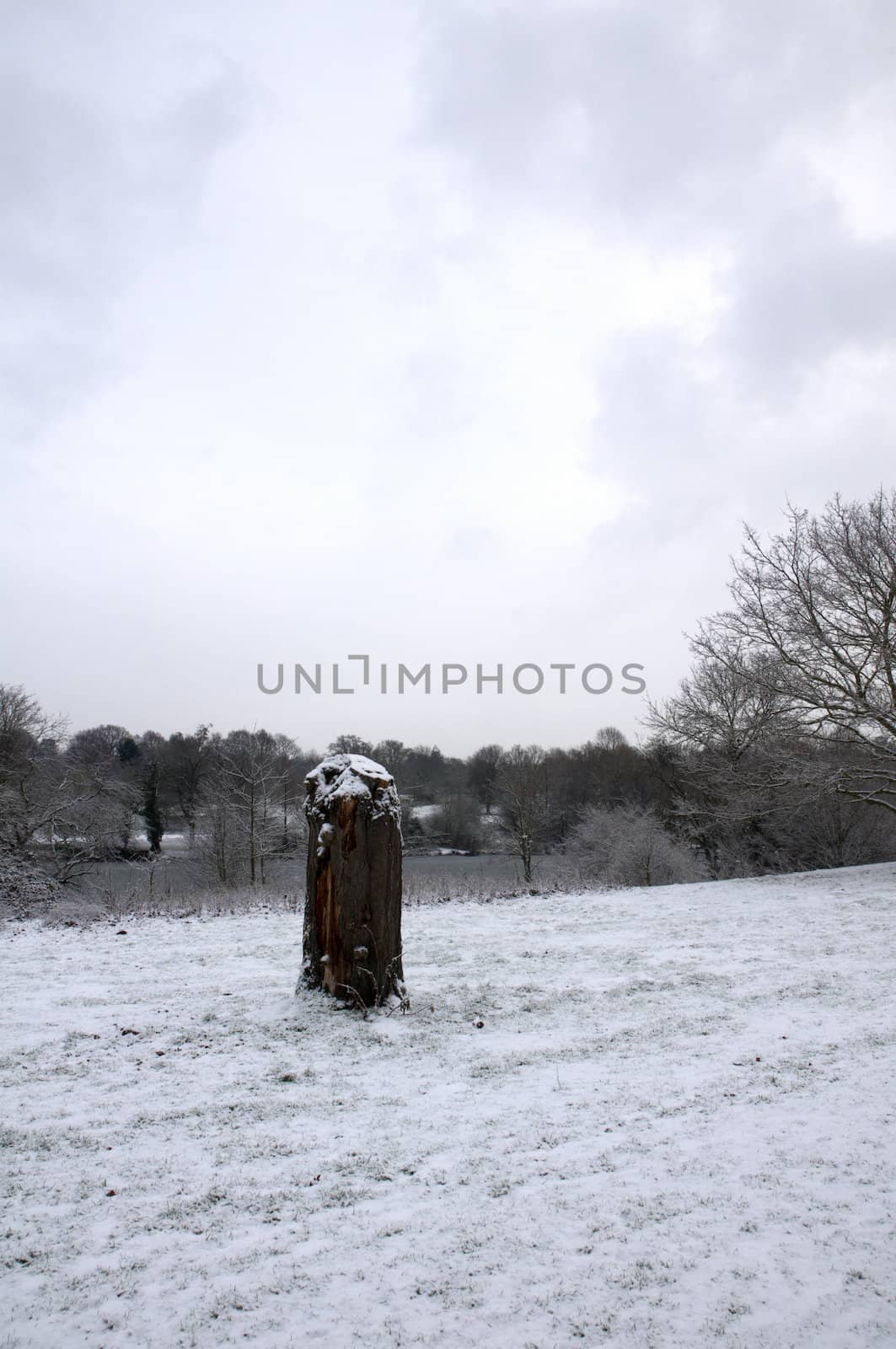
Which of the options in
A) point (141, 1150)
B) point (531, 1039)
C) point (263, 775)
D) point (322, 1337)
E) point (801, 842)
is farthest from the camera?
point (263, 775)

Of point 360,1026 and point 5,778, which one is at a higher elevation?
point 5,778

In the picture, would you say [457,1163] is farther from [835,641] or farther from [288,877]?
[288,877]

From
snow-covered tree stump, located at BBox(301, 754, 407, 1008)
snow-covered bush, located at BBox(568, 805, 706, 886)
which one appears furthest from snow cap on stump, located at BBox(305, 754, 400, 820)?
snow-covered bush, located at BBox(568, 805, 706, 886)

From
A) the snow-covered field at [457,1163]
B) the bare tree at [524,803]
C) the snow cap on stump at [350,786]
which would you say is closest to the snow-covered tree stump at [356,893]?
the snow cap on stump at [350,786]

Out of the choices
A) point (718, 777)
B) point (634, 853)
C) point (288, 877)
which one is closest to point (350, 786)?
point (718, 777)

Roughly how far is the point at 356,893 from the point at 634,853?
59.0ft

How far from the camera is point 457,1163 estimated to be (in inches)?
130

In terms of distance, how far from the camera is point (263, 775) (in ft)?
81.5

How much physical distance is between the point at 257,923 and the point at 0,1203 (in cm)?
779

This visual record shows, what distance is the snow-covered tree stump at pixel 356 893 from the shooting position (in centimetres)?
573

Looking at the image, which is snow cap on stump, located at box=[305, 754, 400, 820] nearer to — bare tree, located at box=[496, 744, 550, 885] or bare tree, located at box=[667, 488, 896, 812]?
bare tree, located at box=[667, 488, 896, 812]

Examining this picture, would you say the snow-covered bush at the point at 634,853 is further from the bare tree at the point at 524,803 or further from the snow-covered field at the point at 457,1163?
the snow-covered field at the point at 457,1163

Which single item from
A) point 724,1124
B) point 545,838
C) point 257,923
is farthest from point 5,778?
point 545,838

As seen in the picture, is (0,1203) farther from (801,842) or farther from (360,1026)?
(801,842)
